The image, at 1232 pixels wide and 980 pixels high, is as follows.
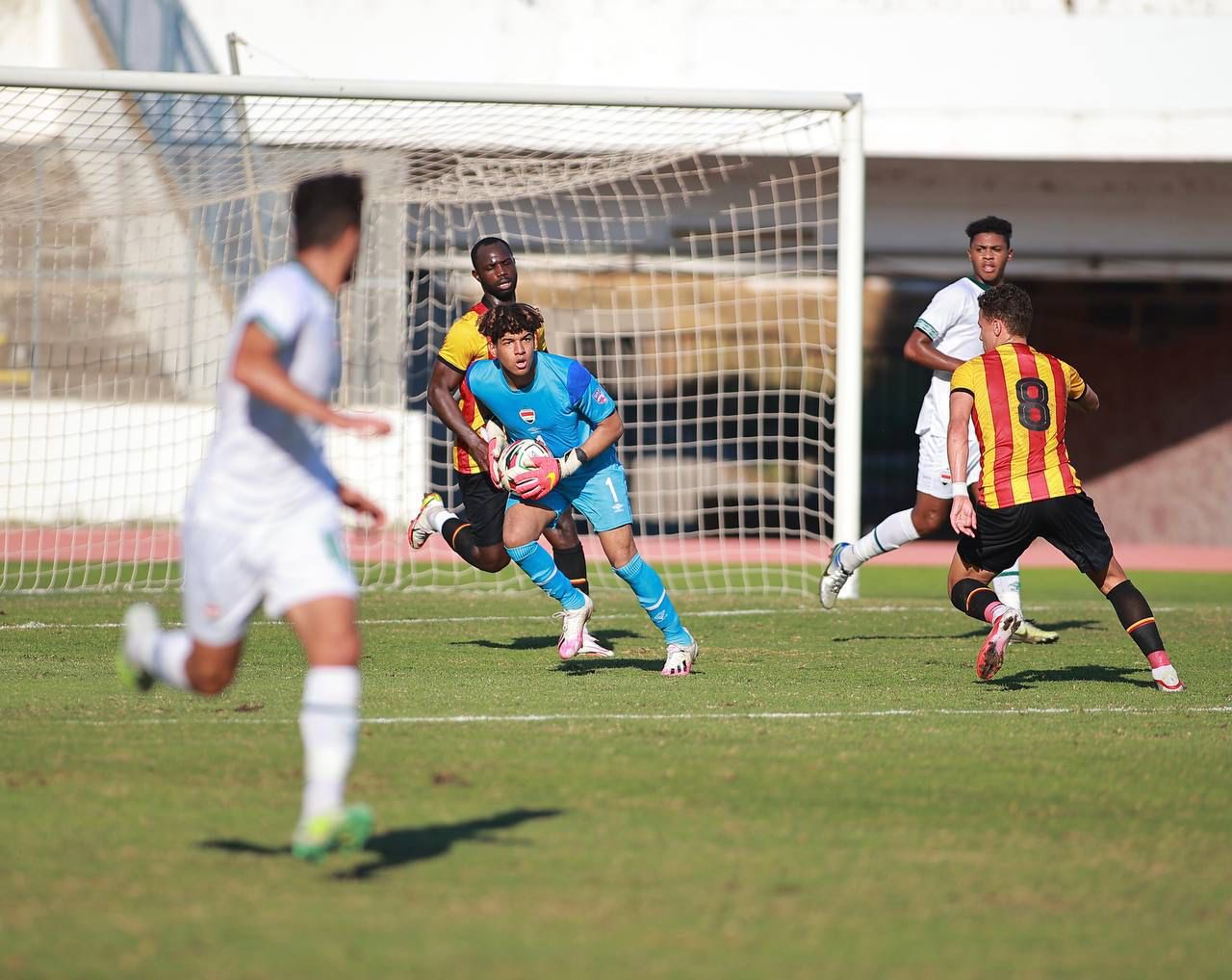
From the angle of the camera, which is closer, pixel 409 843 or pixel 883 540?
pixel 409 843

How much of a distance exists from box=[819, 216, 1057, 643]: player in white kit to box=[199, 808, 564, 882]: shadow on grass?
16.1 feet

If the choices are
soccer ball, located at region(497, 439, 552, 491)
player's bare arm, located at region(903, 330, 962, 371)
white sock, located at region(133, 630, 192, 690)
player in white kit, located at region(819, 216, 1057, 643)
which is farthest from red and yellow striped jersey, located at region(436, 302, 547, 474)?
white sock, located at region(133, 630, 192, 690)

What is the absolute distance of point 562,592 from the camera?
8016mm

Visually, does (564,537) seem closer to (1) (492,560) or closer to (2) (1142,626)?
(1) (492,560)

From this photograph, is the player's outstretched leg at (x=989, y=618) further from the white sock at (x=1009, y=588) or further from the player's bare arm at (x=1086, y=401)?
the white sock at (x=1009, y=588)

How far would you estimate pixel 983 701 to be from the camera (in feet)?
22.6

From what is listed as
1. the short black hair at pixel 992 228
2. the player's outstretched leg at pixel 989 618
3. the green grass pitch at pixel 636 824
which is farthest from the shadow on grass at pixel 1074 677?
the short black hair at pixel 992 228

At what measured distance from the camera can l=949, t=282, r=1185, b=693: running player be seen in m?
6.93

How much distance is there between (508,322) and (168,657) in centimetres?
330

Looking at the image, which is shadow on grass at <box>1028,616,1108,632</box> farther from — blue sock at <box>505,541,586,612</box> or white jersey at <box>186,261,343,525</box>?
white jersey at <box>186,261,343,525</box>

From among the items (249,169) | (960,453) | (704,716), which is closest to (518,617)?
(704,716)

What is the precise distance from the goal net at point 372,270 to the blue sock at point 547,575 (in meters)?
4.40

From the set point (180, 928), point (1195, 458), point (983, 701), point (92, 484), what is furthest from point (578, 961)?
point (1195, 458)

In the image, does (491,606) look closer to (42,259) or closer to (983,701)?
(983,701)
